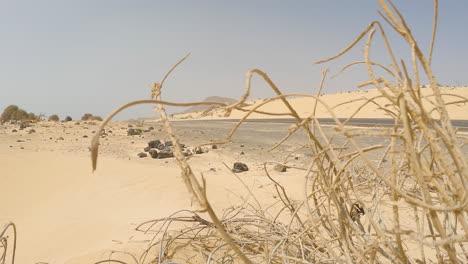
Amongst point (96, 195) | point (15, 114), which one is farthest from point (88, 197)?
point (15, 114)

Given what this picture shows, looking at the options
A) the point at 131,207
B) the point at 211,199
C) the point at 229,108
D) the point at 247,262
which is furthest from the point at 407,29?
the point at 131,207

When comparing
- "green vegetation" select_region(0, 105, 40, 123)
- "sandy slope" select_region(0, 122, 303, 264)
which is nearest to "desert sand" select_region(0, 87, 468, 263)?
"sandy slope" select_region(0, 122, 303, 264)

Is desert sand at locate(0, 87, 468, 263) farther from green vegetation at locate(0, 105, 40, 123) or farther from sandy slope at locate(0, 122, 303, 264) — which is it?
green vegetation at locate(0, 105, 40, 123)

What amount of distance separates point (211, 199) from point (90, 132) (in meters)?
10.6

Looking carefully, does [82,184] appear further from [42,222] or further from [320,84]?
[320,84]

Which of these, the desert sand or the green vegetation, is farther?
the green vegetation

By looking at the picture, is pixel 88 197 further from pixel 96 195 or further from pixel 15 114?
pixel 15 114

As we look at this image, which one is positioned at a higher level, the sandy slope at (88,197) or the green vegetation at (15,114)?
the green vegetation at (15,114)

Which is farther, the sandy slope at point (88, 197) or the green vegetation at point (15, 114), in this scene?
the green vegetation at point (15, 114)

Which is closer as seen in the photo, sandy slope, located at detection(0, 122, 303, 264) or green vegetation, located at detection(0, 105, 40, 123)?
sandy slope, located at detection(0, 122, 303, 264)

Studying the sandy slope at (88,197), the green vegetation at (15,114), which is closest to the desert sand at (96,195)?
the sandy slope at (88,197)

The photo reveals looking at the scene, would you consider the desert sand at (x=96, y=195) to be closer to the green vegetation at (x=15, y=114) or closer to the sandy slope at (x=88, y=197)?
the sandy slope at (x=88, y=197)

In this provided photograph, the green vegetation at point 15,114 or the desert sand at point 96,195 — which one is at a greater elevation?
the green vegetation at point 15,114

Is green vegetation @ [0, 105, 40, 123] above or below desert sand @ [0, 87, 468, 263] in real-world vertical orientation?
above
